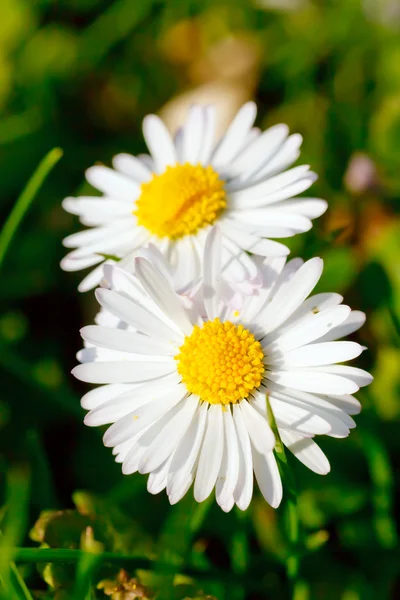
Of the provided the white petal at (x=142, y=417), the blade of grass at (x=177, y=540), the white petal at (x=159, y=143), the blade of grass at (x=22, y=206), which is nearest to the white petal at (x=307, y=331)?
the white petal at (x=142, y=417)

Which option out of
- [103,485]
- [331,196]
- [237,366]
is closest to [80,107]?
[331,196]

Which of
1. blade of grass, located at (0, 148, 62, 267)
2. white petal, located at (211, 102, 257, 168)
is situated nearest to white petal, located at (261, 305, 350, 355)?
white petal, located at (211, 102, 257, 168)

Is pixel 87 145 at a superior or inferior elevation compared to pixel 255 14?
inferior

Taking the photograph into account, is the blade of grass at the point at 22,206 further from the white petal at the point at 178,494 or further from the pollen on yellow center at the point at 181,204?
the white petal at the point at 178,494

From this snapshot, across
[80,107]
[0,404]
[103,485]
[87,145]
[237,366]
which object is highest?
[80,107]

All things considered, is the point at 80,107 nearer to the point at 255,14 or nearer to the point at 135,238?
the point at 255,14

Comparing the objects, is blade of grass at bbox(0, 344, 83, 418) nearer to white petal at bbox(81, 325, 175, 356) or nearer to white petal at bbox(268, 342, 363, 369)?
white petal at bbox(81, 325, 175, 356)
